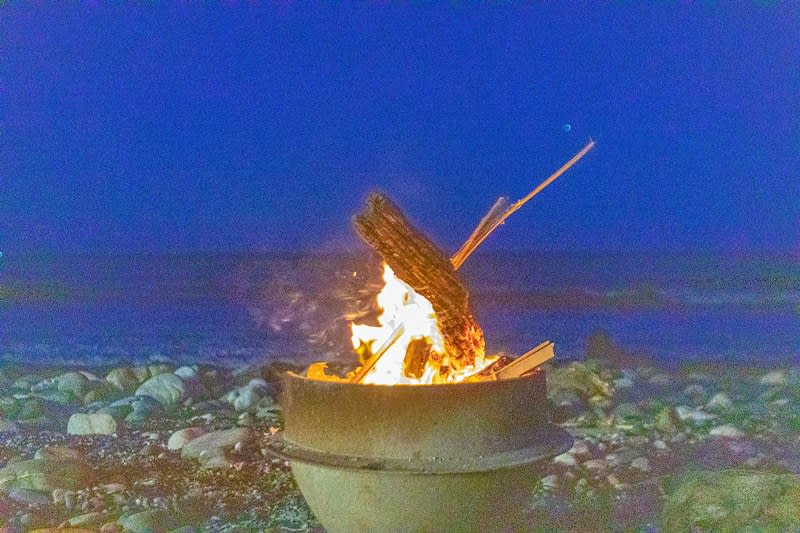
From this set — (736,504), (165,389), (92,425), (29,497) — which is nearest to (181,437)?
(92,425)

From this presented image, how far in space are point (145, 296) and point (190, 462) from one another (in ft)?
41.5

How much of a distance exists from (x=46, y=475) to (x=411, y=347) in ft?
8.24

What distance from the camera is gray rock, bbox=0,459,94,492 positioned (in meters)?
4.06

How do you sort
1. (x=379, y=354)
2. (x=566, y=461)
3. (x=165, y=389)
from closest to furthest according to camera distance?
(x=379, y=354) → (x=566, y=461) → (x=165, y=389)

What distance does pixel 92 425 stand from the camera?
555 cm

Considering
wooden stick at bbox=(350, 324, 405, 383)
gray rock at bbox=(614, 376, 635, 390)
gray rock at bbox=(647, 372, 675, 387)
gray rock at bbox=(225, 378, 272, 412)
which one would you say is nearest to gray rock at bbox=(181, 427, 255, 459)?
gray rock at bbox=(225, 378, 272, 412)

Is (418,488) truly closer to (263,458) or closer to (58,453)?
(263,458)

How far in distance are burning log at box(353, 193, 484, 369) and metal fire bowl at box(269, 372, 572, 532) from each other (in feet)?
1.20

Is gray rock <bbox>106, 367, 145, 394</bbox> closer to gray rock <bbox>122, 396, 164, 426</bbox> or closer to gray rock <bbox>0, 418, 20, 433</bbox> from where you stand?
gray rock <bbox>122, 396, 164, 426</bbox>

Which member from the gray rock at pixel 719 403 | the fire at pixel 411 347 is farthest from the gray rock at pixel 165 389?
the gray rock at pixel 719 403

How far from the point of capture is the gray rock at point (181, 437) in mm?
A: 5039

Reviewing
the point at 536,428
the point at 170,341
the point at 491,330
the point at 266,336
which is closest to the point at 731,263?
the point at 491,330

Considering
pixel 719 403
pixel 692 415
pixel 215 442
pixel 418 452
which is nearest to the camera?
pixel 418 452

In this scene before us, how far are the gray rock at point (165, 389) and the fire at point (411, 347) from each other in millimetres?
3922
